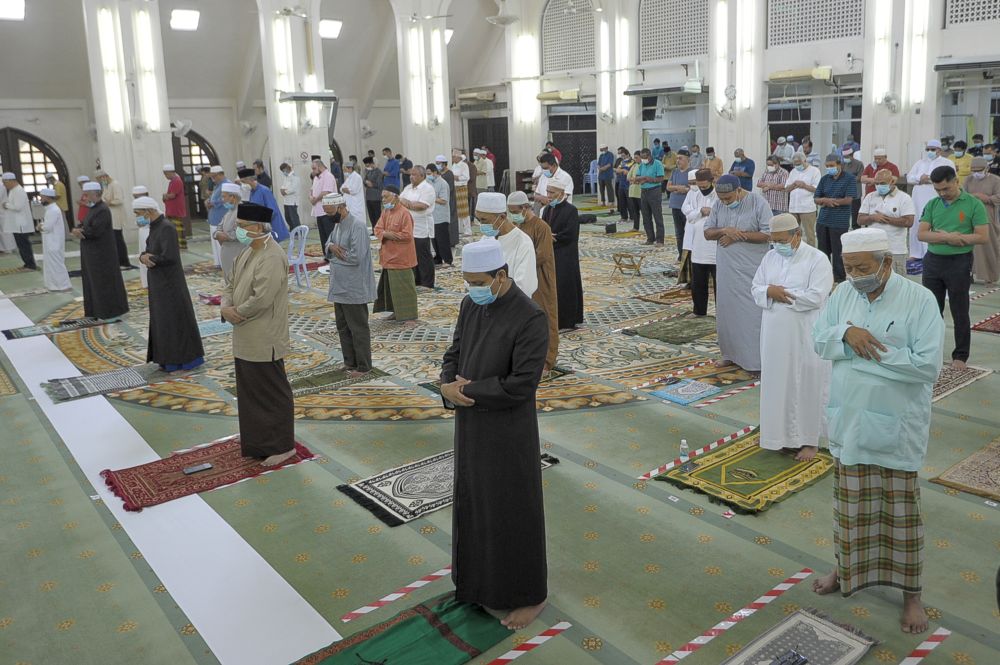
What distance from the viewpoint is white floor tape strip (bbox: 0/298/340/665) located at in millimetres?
3010

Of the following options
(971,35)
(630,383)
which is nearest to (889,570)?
(630,383)

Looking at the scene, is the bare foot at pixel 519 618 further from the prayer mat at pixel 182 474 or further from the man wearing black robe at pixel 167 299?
the man wearing black robe at pixel 167 299

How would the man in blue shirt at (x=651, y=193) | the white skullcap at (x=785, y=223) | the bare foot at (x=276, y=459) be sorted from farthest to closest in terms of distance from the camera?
the man in blue shirt at (x=651, y=193), the bare foot at (x=276, y=459), the white skullcap at (x=785, y=223)

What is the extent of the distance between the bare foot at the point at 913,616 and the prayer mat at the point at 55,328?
7299 millimetres

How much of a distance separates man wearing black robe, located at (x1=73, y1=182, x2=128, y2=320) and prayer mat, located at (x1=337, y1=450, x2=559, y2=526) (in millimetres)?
4597

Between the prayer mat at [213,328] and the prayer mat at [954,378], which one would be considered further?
the prayer mat at [213,328]

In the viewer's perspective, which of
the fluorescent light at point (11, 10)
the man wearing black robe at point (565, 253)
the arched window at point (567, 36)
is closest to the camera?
the man wearing black robe at point (565, 253)

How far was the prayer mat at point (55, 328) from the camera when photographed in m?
7.89

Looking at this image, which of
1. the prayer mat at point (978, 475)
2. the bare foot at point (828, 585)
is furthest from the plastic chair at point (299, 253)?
the bare foot at point (828, 585)

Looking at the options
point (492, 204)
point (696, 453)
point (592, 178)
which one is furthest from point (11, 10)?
point (696, 453)

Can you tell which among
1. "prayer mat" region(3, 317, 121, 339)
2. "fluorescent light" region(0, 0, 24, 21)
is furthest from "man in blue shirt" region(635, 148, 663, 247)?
"fluorescent light" region(0, 0, 24, 21)

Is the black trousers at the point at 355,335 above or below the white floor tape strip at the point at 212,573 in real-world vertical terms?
above

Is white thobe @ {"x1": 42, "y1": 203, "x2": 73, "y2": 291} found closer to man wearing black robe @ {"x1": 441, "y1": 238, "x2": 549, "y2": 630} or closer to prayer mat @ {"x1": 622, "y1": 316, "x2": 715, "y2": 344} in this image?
prayer mat @ {"x1": 622, "y1": 316, "x2": 715, "y2": 344}

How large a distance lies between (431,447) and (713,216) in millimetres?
2594
